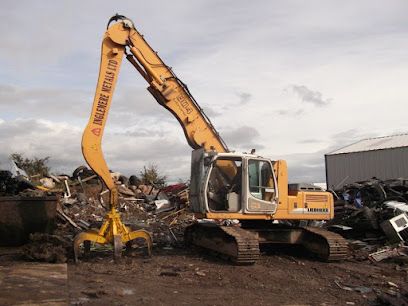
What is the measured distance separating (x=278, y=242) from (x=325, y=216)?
1358mm

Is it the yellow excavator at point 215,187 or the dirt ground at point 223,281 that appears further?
the yellow excavator at point 215,187

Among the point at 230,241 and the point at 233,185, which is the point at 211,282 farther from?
the point at 233,185

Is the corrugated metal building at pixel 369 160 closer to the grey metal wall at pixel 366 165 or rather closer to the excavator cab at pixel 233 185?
the grey metal wall at pixel 366 165

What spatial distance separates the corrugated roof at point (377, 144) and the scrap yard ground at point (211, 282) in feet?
67.8

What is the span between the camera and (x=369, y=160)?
3198 cm

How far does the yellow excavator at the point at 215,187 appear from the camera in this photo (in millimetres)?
11102

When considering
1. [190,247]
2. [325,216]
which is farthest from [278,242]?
[190,247]

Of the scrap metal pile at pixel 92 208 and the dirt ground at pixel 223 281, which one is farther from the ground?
the scrap metal pile at pixel 92 208

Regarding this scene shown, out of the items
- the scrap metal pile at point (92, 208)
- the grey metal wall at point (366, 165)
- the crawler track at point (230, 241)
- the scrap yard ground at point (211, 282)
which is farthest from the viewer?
the grey metal wall at point (366, 165)

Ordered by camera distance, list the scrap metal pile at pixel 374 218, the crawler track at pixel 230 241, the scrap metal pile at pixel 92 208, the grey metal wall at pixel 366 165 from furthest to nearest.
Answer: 1. the grey metal wall at pixel 366 165
2. the scrap metal pile at pixel 374 218
3. the scrap metal pile at pixel 92 208
4. the crawler track at pixel 230 241

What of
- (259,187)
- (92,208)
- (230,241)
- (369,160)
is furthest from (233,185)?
(369,160)

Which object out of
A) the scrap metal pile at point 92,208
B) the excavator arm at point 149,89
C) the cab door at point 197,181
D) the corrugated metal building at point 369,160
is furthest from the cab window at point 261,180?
the corrugated metal building at point 369,160

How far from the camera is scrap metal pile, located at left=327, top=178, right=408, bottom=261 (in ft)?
44.7

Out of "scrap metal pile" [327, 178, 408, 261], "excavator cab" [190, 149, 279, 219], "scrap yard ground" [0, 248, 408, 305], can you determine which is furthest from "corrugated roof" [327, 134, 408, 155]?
"excavator cab" [190, 149, 279, 219]
